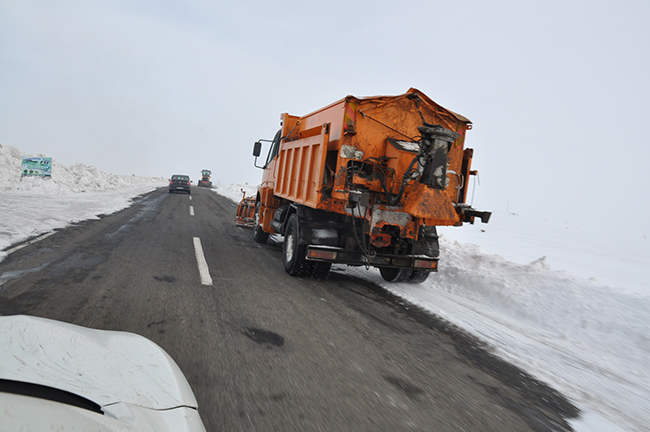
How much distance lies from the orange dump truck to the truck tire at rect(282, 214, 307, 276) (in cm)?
2

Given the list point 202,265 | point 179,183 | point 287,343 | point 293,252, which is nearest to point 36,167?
point 179,183

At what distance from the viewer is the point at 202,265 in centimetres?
650

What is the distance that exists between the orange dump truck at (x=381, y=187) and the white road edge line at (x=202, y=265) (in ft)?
4.63

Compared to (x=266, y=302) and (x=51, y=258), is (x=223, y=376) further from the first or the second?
(x=51, y=258)

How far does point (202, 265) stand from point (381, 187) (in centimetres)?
341

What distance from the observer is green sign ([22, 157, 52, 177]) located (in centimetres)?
1961

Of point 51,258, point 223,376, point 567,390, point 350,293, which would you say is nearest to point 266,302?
point 350,293

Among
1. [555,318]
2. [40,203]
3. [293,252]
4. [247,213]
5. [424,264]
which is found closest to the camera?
[555,318]

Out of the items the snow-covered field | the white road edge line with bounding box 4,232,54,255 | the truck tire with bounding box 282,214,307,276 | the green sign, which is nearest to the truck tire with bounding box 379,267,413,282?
the snow-covered field

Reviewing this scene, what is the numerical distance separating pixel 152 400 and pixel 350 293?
4352 millimetres

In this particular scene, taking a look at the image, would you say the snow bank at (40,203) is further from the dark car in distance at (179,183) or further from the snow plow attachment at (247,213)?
the dark car in distance at (179,183)

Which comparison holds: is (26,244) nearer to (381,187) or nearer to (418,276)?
(381,187)

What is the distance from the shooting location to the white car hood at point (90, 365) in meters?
1.49

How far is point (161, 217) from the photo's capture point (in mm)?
12805
